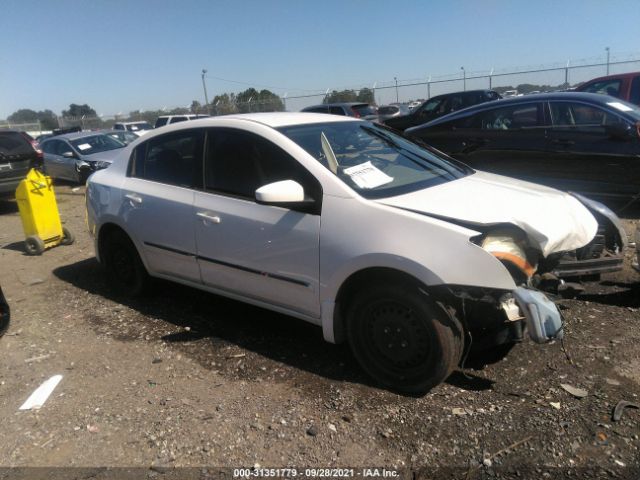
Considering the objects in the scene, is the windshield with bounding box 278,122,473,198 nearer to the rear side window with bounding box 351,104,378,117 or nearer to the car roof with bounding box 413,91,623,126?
the car roof with bounding box 413,91,623,126

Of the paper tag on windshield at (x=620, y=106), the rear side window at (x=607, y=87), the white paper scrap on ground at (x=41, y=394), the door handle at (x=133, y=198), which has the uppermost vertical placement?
the rear side window at (x=607, y=87)

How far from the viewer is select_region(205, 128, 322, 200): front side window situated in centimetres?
350

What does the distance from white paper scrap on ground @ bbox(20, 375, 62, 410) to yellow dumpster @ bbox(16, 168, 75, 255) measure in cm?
385

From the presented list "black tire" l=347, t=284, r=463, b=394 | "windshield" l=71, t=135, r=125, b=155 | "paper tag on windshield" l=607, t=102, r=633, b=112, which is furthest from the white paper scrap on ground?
"windshield" l=71, t=135, r=125, b=155

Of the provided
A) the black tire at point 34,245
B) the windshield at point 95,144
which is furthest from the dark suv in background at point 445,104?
the black tire at point 34,245

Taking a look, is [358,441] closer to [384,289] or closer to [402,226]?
[384,289]

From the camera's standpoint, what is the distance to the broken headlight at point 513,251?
288 centimetres

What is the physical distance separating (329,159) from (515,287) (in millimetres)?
1465

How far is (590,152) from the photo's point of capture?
6.32 meters

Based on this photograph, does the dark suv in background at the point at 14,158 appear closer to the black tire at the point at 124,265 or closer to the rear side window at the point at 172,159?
the black tire at the point at 124,265

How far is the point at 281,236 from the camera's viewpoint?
11.3 ft

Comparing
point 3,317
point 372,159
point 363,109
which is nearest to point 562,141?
point 372,159

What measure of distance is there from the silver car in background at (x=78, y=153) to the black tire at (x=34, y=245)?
570 cm

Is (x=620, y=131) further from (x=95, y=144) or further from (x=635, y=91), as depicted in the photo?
(x=95, y=144)
